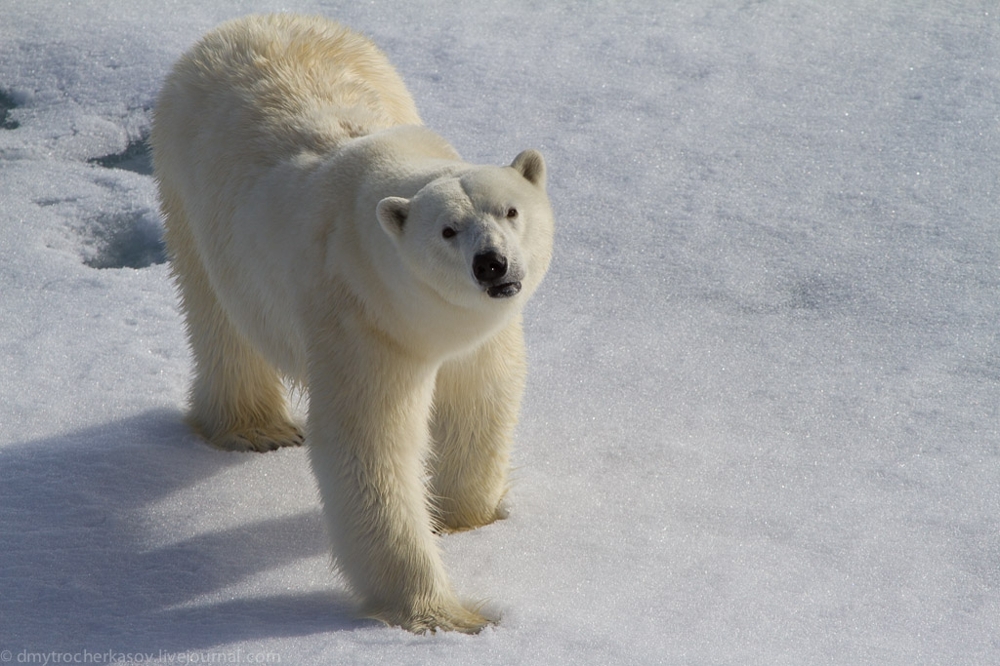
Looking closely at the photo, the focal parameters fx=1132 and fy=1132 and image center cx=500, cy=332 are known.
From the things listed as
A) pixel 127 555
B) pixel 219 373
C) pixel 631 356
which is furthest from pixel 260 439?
pixel 631 356

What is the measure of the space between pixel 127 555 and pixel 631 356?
235 centimetres

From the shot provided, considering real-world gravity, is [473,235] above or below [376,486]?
above

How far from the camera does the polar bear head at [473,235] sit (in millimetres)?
3094

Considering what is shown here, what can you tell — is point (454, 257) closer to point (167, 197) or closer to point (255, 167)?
point (255, 167)

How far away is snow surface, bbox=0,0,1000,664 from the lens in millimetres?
3590

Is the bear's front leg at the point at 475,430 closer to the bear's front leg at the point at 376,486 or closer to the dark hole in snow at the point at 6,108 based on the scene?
the bear's front leg at the point at 376,486

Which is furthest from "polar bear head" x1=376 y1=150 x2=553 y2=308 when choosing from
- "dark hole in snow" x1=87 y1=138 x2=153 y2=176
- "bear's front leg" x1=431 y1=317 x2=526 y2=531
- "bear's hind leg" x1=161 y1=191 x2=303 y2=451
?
"dark hole in snow" x1=87 y1=138 x2=153 y2=176

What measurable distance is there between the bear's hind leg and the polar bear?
0.01 m

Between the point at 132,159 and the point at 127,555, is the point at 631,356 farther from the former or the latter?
the point at 132,159

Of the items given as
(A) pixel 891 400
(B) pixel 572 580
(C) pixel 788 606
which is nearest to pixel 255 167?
(B) pixel 572 580

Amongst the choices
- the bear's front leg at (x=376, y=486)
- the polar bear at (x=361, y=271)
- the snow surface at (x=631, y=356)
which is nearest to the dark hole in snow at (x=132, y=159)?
the snow surface at (x=631, y=356)

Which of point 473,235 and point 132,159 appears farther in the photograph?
point 132,159

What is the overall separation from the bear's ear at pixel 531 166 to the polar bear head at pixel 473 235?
0.36 feet

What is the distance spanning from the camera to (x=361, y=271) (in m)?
3.45
